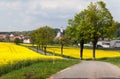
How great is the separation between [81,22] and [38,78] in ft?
222

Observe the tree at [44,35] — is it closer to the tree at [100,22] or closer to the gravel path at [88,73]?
the tree at [100,22]

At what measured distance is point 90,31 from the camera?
89.1m

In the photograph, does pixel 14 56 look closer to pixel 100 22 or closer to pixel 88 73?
pixel 88 73

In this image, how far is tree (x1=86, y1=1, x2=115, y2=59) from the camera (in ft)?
291

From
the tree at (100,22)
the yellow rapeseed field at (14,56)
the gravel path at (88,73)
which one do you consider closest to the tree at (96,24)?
the tree at (100,22)

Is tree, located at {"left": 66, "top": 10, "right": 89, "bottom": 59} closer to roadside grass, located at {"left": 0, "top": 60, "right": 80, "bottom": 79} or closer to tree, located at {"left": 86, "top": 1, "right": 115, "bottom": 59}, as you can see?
tree, located at {"left": 86, "top": 1, "right": 115, "bottom": 59}

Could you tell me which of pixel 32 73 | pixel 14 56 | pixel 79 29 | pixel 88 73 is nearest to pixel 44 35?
pixel 79 29

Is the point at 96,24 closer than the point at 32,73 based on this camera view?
No

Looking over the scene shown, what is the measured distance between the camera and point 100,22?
295 ft

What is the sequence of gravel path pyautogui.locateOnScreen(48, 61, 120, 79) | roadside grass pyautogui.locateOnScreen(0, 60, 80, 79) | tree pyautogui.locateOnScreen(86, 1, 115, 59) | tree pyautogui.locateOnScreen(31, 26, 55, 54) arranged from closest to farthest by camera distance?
roadside grass pyautogui.locateOnScreen(0, 60, 80, 79) → gravel path pyautogui.locateOnScreen(48, 61, 120, 79) → tree pyautogui.locateOnScreen(86, 1, 115, 59) → tree pyautogui.locateOnScreen(31, 26, 55, 54)

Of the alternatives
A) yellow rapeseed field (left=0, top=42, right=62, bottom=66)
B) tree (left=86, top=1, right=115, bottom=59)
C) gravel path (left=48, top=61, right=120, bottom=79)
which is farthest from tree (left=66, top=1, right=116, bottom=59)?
gravel path (left=48, top=61, right=120, bottom=79)

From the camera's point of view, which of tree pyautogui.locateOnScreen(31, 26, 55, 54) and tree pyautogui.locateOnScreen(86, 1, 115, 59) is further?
tree pyautogui.locateOnScreen(31, 26, 55, 54)

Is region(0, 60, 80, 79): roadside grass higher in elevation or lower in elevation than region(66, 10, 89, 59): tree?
lower

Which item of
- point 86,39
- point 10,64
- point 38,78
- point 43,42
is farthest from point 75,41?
point 38,78
